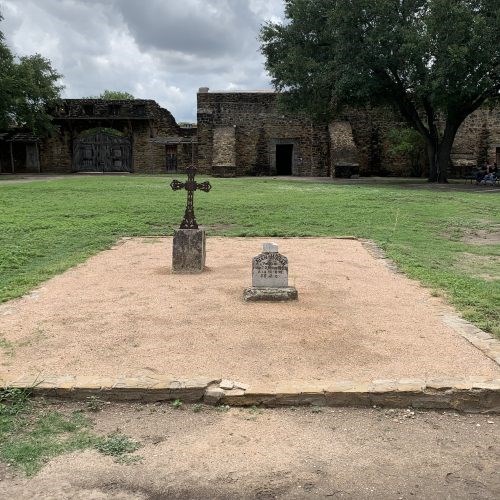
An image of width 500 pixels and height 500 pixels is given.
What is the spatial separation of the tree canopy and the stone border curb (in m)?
21.8

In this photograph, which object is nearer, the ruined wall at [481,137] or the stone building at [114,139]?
the stone building at [114,139]

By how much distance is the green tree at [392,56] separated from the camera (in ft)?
57.1

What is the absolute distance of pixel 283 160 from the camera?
97.3 ft

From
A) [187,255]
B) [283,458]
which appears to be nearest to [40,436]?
[283,458]

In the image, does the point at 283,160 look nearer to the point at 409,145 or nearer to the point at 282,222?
the point at 409,145

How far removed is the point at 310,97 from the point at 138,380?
19.4 m

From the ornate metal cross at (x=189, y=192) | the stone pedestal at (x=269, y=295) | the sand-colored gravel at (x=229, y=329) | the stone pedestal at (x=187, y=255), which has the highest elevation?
the ornate metal cross at (x=189, y=192)

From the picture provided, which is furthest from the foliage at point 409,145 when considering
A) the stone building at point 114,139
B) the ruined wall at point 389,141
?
the stone building at point 114,139

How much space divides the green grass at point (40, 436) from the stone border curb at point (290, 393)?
16 cm

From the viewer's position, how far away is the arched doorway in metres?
28.0

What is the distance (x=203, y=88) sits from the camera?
1117 inches

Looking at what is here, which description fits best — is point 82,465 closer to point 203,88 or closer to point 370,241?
point 370,241

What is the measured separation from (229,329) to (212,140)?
2347cm

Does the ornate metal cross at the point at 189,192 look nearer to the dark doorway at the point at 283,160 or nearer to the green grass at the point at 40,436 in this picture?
the green grass at the point at 40,436
